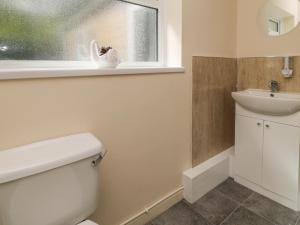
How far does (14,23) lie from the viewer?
101 cm

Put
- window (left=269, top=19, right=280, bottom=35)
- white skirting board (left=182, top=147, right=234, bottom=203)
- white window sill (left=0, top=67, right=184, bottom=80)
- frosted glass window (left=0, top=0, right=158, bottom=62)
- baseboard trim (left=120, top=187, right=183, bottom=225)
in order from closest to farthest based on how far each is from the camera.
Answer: white window sill (left=0, top=67, right=184, bottom=80) → frosted glass window (left=0, top=0, right=158, bottom=62) → baseboard trim (left=120, top=187, right=183, bottom=225) → white skirting board (left=182, top=147, right=234, bottom=203) → window (left=269, top=19, right=280, bottom=35)

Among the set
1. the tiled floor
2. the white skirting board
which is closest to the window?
the white skirting board

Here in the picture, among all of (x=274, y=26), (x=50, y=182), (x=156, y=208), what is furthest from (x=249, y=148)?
(x=50, y=182)

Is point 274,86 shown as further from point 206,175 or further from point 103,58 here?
point 103,58

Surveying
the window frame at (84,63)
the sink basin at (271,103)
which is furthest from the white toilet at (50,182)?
the sink basin at (271,103)

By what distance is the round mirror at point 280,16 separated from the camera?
165 cm

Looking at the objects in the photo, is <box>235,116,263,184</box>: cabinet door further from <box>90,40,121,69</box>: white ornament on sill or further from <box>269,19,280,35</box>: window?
<box>90,40,121,69</box>: white ornament on sill

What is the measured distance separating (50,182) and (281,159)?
60.9 inches

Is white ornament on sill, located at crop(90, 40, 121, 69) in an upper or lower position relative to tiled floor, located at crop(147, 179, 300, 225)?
upper

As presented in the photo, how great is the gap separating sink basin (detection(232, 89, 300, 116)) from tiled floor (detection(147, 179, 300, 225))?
2.27 feet

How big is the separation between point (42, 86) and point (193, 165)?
128 cm

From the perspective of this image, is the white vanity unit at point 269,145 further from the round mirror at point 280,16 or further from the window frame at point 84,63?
the window frame at point 84,63

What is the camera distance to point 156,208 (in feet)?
4.86

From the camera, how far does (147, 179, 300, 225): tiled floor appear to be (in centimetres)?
142
